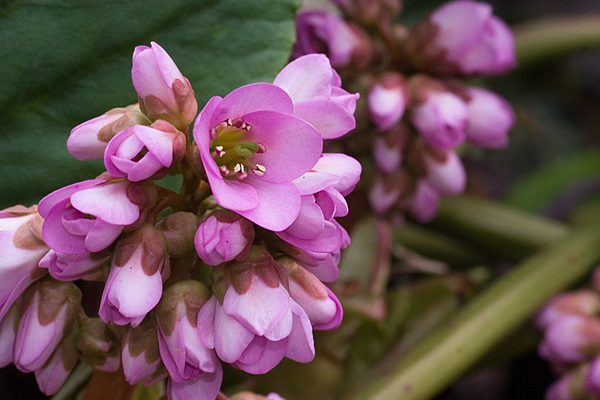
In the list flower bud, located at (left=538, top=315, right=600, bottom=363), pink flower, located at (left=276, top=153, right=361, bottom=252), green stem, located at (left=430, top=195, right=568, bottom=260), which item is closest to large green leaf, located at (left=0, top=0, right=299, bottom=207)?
pink flower, located at (left=276, top=153, right=361, bottom=252)

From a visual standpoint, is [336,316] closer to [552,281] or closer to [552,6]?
[552,281]

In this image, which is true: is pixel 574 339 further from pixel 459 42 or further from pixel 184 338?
pixel 184 338

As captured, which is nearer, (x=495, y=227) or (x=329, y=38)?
(x=329, y=38)

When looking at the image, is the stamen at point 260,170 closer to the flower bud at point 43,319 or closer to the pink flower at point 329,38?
the flower bud at point 43,319

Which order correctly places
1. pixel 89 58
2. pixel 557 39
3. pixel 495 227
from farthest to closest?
pixel 557 39
pixel 495 227
pixel 89 58

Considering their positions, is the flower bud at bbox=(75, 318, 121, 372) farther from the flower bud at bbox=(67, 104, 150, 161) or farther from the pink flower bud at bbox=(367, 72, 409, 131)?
the pink flower bud at bbox=(367, 72, 409, 131)

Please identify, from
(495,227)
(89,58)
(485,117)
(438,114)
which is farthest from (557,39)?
(89,58)

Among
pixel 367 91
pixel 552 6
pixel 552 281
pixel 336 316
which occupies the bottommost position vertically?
pixel 552 6

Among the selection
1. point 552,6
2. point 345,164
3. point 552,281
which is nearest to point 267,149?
point 345,164
